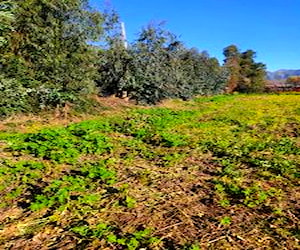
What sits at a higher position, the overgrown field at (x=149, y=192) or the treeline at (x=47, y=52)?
the treeline at (x=47, y=52)

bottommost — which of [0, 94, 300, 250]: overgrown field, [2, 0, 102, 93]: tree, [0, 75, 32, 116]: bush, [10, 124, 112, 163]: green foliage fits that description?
[0, 94, 300, 250]: overgrown field

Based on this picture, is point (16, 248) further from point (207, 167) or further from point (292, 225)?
point (207, 167)

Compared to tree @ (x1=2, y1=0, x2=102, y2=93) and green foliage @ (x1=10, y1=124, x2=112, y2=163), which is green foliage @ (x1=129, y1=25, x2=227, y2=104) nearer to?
tree @ (x1=2, y1=0, x2=102, y2=93)

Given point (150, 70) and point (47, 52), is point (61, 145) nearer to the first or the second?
A: point (47, 52)

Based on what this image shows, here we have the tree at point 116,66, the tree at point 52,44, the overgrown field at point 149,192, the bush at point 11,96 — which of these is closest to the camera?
the overgrown field at point 149,192

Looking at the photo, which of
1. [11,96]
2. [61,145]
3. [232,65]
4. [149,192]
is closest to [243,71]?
[232,65]

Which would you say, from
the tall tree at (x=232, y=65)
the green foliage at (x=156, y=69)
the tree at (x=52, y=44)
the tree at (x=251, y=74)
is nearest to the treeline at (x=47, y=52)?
the tree at (x=52, y=44)

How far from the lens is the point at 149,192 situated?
4.95 metres

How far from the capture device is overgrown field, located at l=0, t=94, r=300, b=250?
11.9 feet

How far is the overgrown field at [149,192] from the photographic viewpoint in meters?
3.63

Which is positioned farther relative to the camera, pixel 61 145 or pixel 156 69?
pixel 156 69

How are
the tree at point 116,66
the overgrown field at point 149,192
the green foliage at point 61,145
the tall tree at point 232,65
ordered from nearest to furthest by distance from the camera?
the overgrown field at point 149,192
the green foliage at point 61,145
the tree at point 116,66
the tall tree at point 232,65

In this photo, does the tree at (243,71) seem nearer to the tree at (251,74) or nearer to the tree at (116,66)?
the tree at (251,74)

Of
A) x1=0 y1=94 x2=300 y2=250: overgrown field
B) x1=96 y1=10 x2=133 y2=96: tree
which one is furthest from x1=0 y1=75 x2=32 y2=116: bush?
x1=96 y1=10 x2=133 y2=96: tree
